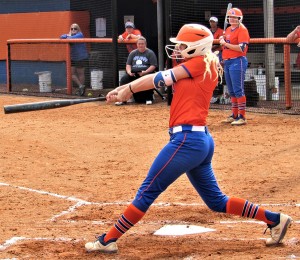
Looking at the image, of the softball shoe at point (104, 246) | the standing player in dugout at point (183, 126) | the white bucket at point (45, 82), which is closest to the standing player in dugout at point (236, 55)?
the standing player in dugout at point (183, 126)

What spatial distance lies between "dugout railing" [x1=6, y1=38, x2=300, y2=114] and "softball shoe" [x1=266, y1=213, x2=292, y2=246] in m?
7.71

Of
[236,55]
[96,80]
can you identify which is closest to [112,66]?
[96,80]

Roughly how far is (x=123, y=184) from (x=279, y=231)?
3.03 metres

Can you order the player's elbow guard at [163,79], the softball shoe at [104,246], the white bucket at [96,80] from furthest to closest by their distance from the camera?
the white bucket at [96,80], the softball shoe at [104,246], the player's elbow guard at [163,79]

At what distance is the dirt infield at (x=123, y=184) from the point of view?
5.98 meters

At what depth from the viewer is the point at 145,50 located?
1507 centimetres

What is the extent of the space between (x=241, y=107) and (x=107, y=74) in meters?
5.90

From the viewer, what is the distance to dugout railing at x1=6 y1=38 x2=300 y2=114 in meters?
14.2

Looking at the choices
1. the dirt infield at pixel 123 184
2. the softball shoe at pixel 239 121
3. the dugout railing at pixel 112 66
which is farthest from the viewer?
the dugout railing at pixel 112 66

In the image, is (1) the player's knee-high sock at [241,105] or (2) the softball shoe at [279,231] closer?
(2) the softball shoe at [279,231]

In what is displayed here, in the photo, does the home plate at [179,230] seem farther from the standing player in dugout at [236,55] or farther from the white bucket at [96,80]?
the white bucket at [96,80]

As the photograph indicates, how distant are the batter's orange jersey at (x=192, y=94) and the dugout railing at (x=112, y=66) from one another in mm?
7796

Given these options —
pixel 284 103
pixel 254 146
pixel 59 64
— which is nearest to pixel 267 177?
pixel 254 146

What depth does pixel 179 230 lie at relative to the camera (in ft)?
21.2
